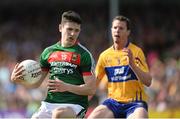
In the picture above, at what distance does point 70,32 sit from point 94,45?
11.7 m

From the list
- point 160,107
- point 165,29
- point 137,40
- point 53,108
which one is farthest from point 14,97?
point 53,108

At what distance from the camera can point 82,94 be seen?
939 cm

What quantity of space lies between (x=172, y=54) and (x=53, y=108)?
1165cm

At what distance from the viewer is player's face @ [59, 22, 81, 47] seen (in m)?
9.47

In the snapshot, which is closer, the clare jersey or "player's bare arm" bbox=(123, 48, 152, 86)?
the clare jersey

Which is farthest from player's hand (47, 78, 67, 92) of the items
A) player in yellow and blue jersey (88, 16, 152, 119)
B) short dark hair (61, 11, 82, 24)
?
player in yellow and blue jersey (88, 16, 152, 119)

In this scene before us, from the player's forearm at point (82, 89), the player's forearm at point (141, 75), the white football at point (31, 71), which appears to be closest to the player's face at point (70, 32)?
the white football at point (31, 71)

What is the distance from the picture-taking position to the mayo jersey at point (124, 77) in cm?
1046

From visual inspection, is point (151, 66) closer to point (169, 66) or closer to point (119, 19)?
point (169, 66)

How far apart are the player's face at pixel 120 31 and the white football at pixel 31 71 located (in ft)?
4.46

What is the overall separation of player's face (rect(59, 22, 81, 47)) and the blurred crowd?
292 inches

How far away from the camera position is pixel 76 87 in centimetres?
933

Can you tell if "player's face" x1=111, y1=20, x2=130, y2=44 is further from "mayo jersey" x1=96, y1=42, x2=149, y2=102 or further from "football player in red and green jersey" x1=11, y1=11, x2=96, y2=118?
"football player in red and green jersey" x1=11, y1=11, x2=96, y2=118

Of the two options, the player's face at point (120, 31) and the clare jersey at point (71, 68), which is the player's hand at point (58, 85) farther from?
the player's face at point (120, 31)
